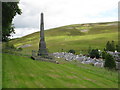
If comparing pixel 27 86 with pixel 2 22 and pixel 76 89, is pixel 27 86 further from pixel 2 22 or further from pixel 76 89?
pixel 2 22

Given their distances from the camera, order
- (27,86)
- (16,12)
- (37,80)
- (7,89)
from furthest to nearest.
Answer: (16,12) < (37,80) < (27,86) < (7,89)

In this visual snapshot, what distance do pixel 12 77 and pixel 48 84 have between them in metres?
3.70

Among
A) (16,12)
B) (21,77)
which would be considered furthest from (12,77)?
(16,12)

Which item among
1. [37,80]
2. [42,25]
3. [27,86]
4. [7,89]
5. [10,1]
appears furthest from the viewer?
[42,25]

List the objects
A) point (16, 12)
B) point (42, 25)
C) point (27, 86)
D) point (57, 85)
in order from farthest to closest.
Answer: point (42, 25) → point (16, 12) → point (57, 85) → point (27, 86)

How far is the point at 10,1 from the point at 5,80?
704 inches

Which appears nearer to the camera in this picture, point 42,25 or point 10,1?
point 10,1

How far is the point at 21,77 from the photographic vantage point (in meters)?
16.2

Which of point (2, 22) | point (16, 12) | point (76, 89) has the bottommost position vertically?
point (76, 89)

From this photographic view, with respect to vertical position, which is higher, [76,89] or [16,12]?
[16,12]

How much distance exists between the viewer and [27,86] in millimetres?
13516

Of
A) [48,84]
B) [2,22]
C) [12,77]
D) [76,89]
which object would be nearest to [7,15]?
[2,22]

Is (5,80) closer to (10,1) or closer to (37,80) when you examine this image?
(37,80)

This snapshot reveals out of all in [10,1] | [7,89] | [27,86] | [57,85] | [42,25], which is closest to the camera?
[7,89]
